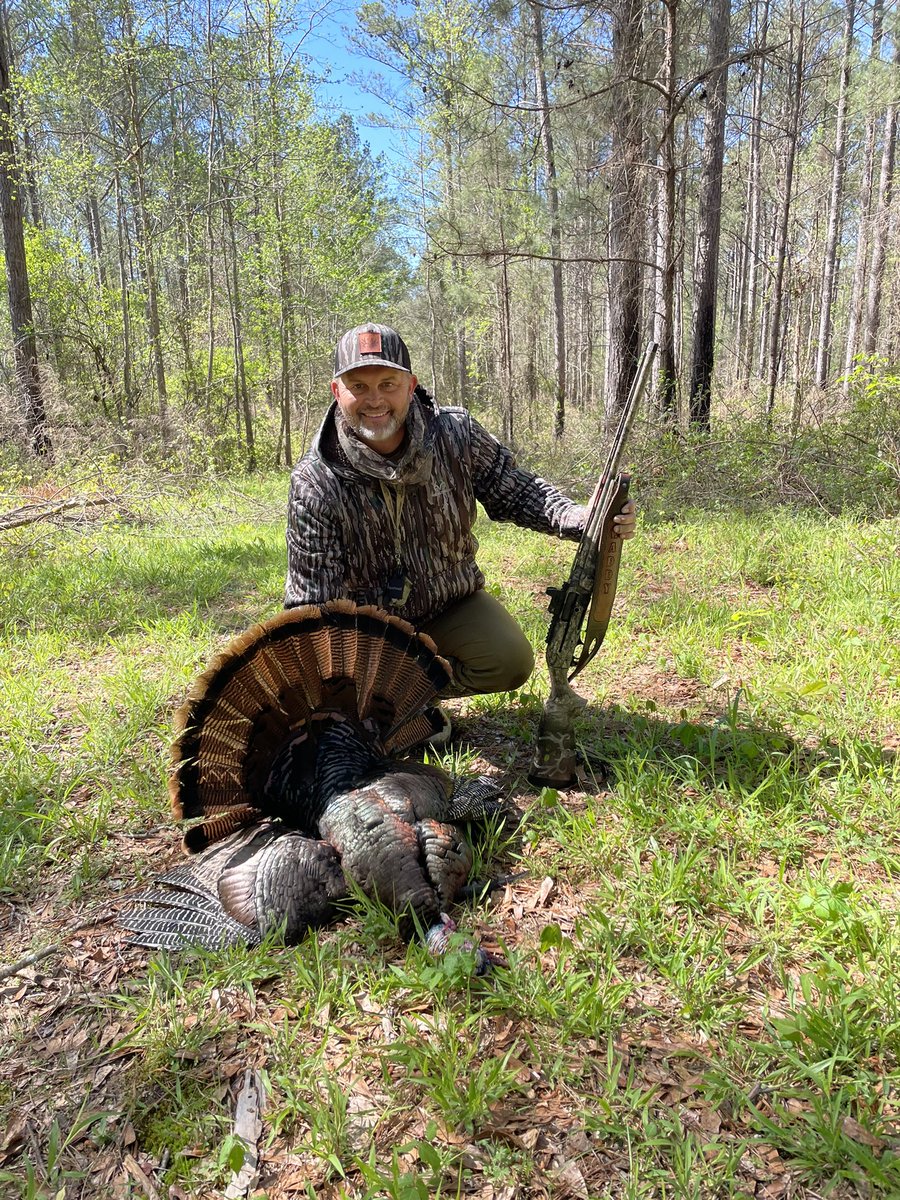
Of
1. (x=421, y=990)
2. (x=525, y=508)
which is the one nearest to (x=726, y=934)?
(x=421, y=990)

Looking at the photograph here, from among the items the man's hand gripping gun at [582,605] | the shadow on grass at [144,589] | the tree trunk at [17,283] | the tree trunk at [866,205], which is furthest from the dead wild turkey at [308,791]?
the tree trunk at [866,205]

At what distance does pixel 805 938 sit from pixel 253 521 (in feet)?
25.1

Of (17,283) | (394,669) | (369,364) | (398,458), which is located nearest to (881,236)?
(17,283)

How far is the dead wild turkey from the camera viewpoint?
2166 mm

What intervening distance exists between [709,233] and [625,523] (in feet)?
26.5

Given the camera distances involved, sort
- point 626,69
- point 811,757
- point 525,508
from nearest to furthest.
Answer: point 811,757 → point 525,508 → point 626,69

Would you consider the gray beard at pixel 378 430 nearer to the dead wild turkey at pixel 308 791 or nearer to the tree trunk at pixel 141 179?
the dead wild turkey at pixel 308 791

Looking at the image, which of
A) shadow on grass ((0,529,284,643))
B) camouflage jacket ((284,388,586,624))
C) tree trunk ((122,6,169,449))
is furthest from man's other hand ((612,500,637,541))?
tree trunk ((122,6,169,449))

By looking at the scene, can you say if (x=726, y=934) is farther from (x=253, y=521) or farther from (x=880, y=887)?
(x=253, y=521)

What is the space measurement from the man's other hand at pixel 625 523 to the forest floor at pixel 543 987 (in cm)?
90

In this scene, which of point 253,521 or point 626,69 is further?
point 253,521

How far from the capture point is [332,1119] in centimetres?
164

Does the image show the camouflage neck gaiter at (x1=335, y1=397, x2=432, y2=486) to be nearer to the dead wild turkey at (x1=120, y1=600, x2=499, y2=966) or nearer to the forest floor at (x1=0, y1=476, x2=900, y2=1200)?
the dead wild turkey at (x1=120, y1=600, x2=499, y2=966)

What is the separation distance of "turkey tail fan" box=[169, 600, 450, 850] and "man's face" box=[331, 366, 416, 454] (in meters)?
0.81
